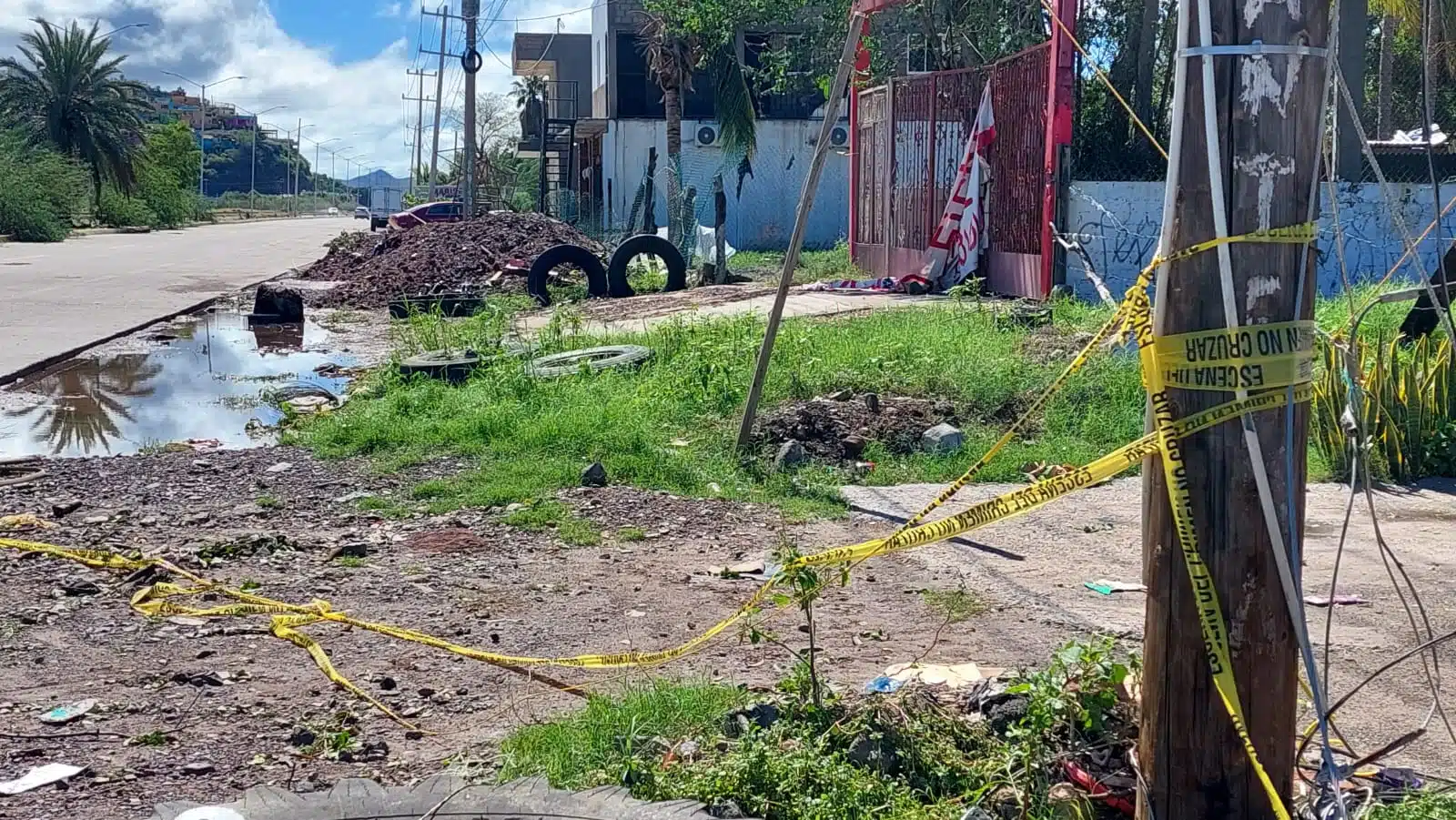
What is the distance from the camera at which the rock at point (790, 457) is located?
7.65 m

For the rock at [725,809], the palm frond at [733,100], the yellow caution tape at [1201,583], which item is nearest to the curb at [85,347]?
the rock at [725,809]

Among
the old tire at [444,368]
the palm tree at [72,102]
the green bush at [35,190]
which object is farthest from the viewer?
the palm tree at [72,102]

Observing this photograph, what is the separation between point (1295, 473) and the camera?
2.69 metres

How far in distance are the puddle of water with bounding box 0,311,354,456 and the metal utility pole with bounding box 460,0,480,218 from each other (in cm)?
2197

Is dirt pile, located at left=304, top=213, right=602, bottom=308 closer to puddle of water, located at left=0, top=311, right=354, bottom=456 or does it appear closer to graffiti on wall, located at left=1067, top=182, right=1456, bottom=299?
puddle of water, located at left=0, top=311, right=354, bottom=456

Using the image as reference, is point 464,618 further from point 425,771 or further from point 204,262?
point 204,262

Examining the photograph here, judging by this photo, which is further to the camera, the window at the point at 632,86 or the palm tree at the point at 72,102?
the palm tree at the point at 72,102

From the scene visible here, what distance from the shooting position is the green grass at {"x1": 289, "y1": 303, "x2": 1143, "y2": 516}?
7.48 m

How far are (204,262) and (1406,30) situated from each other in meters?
25.6

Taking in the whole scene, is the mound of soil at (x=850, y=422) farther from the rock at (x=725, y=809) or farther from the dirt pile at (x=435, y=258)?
the dirt pile at (x=435, y=258)

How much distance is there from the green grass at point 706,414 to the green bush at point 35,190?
3671 cm

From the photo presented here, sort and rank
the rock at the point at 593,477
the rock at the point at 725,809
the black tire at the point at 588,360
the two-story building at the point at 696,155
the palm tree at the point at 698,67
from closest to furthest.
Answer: the rock at the point at 725,809, the rock at the point at 593,477, the black tire at the point at 588,360, the palm tree at the point at 698,67, the two-story building at the point at 696,155

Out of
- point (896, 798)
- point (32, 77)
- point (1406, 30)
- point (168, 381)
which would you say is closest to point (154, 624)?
point (896, 798)

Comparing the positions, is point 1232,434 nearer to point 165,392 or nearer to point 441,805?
point 441,805
